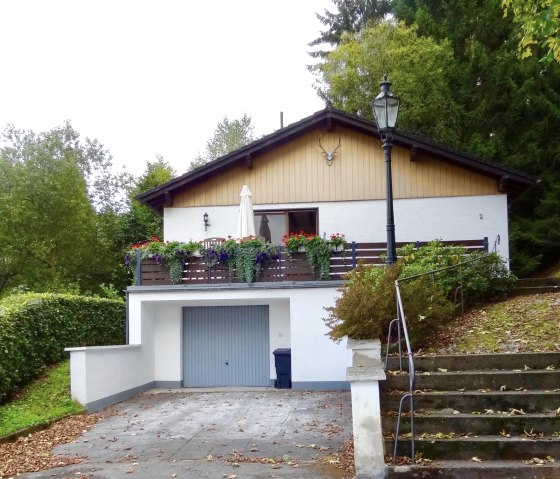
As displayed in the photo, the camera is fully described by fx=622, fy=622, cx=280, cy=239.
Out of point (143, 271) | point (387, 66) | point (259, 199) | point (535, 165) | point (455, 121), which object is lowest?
point (143, 271)

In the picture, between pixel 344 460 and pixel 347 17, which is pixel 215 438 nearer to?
pixel 344 460

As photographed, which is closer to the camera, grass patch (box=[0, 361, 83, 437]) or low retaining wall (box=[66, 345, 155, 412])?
grass patch (box=[0, 361, 83, 437])

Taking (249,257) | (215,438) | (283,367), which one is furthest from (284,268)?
(215,438)

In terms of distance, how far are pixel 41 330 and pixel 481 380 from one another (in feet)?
32.3

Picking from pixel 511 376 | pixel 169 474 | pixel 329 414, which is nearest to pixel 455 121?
pixel 329 414

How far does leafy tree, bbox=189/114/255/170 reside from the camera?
47.5m

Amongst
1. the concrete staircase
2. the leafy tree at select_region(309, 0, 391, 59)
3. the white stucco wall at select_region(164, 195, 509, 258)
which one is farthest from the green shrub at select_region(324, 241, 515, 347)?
the leafy tree at select_region(309, 0, 391, 59)

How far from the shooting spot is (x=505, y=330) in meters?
10.0

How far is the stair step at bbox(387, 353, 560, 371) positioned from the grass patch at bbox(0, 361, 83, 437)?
6.63 m

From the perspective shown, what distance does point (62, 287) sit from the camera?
94.4 ft

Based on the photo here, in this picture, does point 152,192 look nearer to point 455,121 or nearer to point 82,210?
point 455,121

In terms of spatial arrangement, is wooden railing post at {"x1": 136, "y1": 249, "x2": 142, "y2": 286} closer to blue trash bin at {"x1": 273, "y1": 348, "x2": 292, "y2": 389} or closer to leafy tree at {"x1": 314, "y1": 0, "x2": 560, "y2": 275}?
blue trash bin at {"x1": 273, "y1": 348, "x2": 292, "y2": 389}

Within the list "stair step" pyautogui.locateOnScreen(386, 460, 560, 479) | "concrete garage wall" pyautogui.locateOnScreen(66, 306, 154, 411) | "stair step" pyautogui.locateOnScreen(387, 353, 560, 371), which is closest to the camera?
"stair step" pyautogui.locateOnScreen(386, 460, 560, 479)

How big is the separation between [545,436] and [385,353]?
2.69 m
